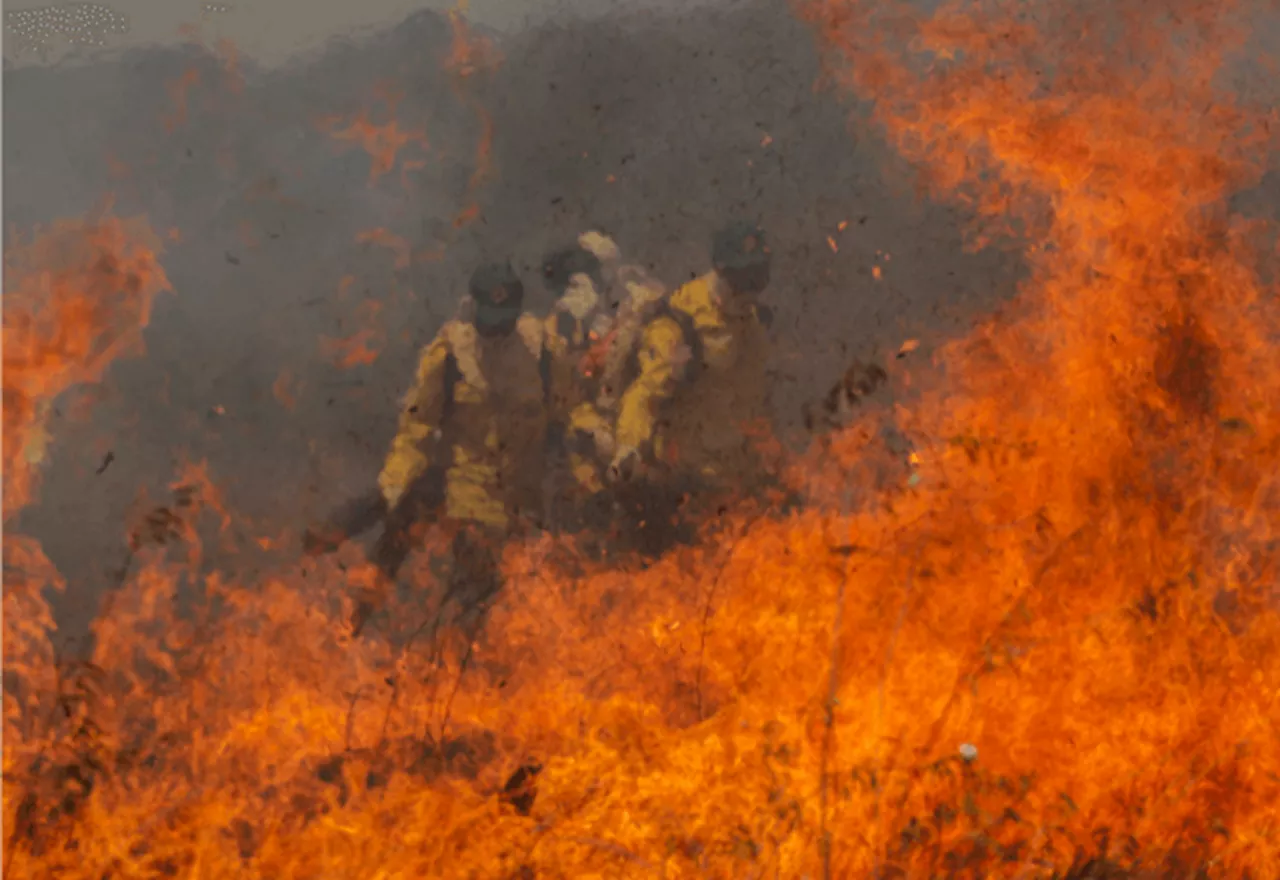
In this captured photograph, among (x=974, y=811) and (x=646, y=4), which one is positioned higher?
(x=646, y=4)

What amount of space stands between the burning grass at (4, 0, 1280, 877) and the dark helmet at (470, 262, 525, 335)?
1.83 ft

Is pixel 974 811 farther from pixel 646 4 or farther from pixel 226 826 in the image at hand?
pixel 646 4

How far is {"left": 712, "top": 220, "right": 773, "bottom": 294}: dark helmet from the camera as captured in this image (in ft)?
7.57

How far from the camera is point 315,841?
2244 mm

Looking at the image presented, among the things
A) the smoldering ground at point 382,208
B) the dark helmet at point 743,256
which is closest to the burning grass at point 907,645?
the smoldering ground at point 382,208

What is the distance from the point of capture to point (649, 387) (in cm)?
230

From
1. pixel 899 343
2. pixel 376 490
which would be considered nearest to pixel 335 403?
pixel 376 490

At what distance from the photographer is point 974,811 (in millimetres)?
2309

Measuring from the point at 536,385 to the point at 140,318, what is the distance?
0.98m

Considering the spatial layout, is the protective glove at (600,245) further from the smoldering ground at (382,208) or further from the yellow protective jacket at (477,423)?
the yellow protective jacket at (477,423)

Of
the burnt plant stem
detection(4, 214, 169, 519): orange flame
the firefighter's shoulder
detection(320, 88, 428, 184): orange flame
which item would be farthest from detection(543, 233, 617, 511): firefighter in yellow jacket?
detection(4, 214, 169, 519): orange flame

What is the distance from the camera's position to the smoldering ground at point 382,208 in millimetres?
2250

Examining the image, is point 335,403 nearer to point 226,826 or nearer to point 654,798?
point 226,826

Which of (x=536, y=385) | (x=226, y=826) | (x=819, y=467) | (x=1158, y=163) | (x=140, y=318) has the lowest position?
Answer: (x=226, y=826)
